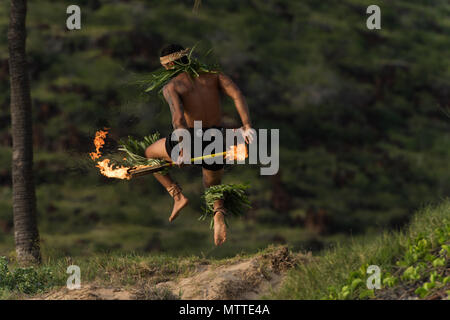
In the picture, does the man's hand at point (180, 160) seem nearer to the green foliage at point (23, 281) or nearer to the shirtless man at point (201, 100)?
the shirtless man at point (201, 100)

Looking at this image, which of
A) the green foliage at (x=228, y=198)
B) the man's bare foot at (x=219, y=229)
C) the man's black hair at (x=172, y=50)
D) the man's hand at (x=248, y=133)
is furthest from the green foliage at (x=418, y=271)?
the man's black hair at (x=172, y=50)

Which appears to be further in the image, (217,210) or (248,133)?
(217,210)

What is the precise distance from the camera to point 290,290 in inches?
260

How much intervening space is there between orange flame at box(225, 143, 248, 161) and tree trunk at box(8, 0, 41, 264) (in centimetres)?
408


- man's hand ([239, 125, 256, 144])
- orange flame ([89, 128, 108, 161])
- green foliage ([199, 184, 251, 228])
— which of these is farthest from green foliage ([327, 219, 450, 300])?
orange flame ([89, 128, 108, 161])

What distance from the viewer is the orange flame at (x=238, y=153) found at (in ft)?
21.6

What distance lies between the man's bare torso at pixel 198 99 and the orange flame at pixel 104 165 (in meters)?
1.01

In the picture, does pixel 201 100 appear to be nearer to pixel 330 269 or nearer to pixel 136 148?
pixel 136 148

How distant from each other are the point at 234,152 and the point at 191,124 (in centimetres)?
62

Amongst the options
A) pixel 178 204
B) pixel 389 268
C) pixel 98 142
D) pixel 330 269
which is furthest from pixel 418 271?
pixel 98 142

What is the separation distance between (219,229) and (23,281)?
286 cm

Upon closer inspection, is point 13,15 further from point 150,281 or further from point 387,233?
point 387,233

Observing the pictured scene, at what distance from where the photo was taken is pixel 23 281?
7812 mm

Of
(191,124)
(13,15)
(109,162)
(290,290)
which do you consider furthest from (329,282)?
(13,15)
